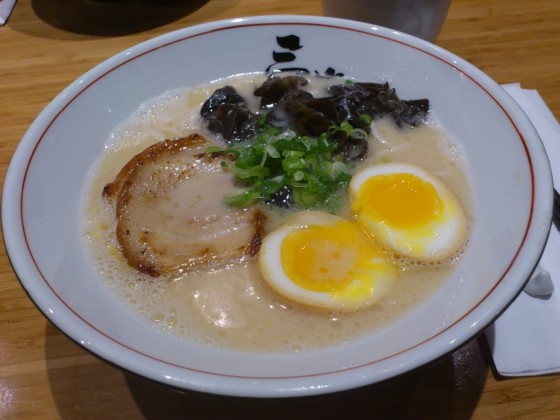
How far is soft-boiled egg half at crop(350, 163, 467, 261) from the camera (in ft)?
4.37

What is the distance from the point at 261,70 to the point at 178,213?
0.74m

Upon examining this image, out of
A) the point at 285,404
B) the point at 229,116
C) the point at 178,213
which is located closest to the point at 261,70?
the point at 229,116

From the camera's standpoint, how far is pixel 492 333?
1309mm

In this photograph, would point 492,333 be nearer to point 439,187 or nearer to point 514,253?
point 514,253

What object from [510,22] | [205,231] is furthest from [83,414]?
[510,22]

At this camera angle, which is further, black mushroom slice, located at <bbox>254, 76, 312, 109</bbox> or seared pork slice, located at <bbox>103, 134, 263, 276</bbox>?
black mushroom slice, located at <bbox>254, 76, 312, 109</bbox>

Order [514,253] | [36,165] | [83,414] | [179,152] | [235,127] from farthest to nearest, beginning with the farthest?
1. [235,127]
2. [179,152]
3. [36,165]
4. [83,414]
5. [514,253]

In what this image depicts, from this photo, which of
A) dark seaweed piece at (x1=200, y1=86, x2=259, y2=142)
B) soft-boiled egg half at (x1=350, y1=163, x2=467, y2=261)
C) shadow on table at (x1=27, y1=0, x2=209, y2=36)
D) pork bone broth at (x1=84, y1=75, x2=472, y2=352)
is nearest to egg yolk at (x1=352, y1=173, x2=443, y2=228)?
soft-boiled egg half at (x1=350, y1=163, x2=467, y2=261)

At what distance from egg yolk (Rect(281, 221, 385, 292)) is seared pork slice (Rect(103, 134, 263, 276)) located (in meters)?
0.13

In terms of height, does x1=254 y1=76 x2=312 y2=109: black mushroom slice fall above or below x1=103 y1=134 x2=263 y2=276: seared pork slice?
above

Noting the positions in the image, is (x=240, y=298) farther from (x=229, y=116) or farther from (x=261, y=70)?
(x=261, y=70)

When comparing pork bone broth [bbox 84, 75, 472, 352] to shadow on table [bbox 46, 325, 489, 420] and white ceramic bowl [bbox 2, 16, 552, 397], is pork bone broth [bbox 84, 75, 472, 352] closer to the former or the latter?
white ceramic bowl [bbox 2, 16, 552, 397]

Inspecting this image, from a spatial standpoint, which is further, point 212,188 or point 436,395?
point 212,188

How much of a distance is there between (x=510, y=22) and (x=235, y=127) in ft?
5.10
